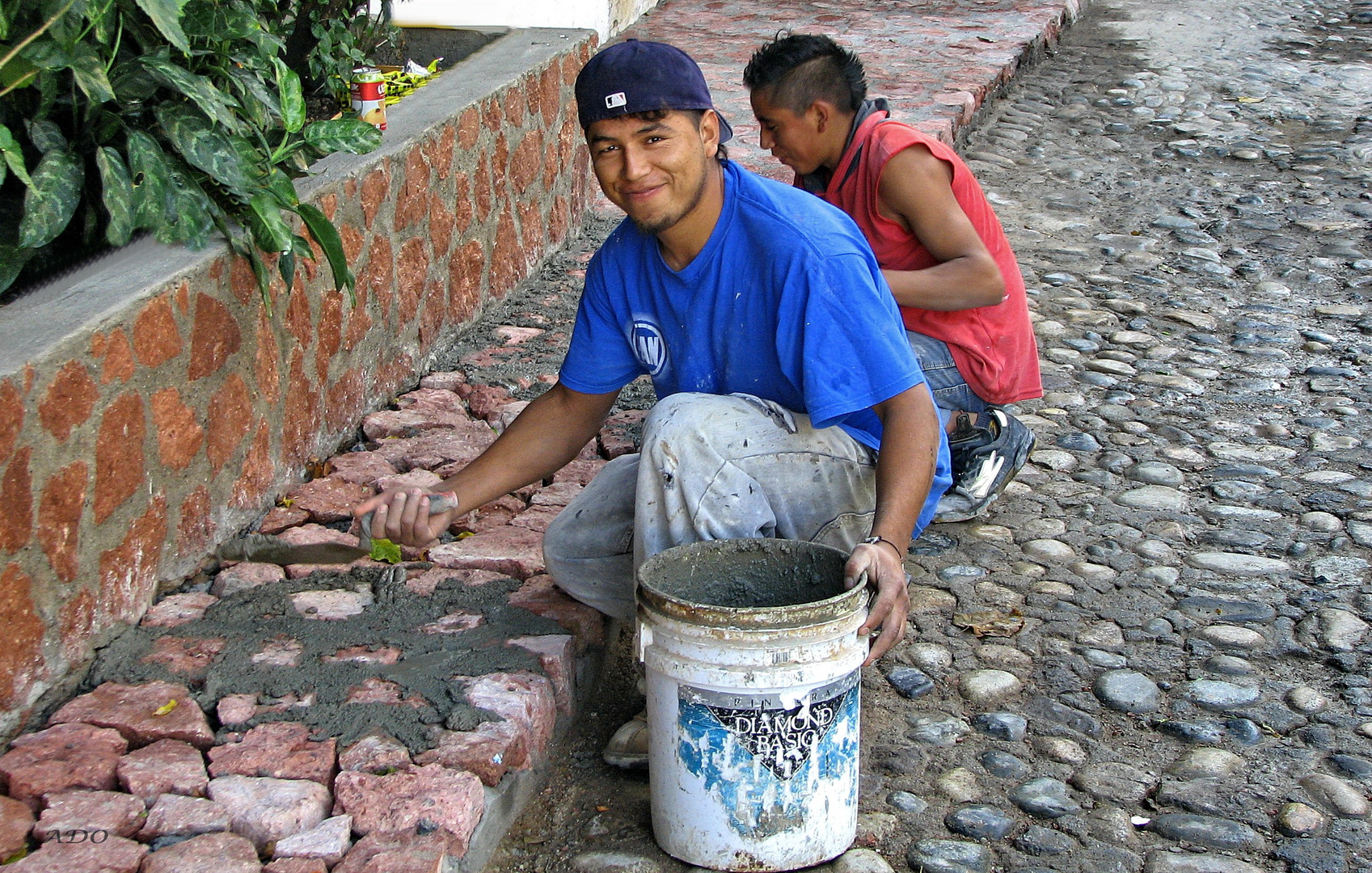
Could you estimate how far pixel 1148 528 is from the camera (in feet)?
12.1

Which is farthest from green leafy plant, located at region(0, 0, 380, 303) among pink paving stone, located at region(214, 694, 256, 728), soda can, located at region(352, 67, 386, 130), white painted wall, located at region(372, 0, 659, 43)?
white painted wall, located at region(372, 0, 659, 43)

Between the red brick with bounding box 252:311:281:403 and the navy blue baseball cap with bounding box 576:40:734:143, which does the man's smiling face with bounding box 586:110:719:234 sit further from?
the red brick with bounding box 252:311:281:403

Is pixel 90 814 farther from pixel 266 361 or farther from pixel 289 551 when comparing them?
pixel 266 361

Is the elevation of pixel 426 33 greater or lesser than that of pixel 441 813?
greater

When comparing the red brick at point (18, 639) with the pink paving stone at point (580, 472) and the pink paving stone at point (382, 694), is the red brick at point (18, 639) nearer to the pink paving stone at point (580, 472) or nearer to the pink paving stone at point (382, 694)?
the pink paving stone at point (382, 694)

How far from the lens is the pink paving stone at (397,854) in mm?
2189

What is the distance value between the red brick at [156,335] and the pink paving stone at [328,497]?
0.61m

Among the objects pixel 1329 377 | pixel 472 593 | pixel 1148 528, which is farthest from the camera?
pixel 1329 377

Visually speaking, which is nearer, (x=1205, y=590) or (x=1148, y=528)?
(x=1205, y=590)

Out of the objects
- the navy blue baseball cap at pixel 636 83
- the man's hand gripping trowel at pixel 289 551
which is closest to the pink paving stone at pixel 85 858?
the man's hand gripping trowel at pixel 289 551

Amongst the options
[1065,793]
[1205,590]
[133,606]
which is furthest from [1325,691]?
[133,606]

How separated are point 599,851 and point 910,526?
813 millimetres

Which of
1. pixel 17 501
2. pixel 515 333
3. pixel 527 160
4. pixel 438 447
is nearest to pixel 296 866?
pixel 17 501

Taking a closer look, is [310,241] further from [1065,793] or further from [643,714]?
[1065,793]
